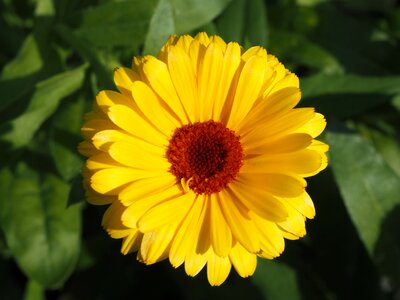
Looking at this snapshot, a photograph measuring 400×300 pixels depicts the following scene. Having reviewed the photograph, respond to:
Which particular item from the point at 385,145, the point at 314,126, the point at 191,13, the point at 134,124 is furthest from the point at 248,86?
the point at 385,145

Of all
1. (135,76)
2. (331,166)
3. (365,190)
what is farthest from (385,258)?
(135,76)

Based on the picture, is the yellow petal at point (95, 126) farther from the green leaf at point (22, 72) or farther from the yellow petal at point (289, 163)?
the green leaf at point (22, 72)

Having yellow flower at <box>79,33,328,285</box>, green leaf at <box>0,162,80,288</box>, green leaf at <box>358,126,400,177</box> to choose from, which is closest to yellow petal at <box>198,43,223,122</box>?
yellow flower at <box>79,33,328,285</box>

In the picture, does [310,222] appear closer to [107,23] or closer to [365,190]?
[365,190]

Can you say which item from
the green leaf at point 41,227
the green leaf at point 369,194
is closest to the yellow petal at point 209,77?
the green leaf at point 369,194

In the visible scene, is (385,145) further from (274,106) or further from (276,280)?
(274,106)

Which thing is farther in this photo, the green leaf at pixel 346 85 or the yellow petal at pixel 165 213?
the green leaf at pixel 346 85

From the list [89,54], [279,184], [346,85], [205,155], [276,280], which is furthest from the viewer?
[276,280]

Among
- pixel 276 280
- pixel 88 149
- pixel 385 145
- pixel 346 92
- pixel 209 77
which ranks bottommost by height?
pixel 276 280
